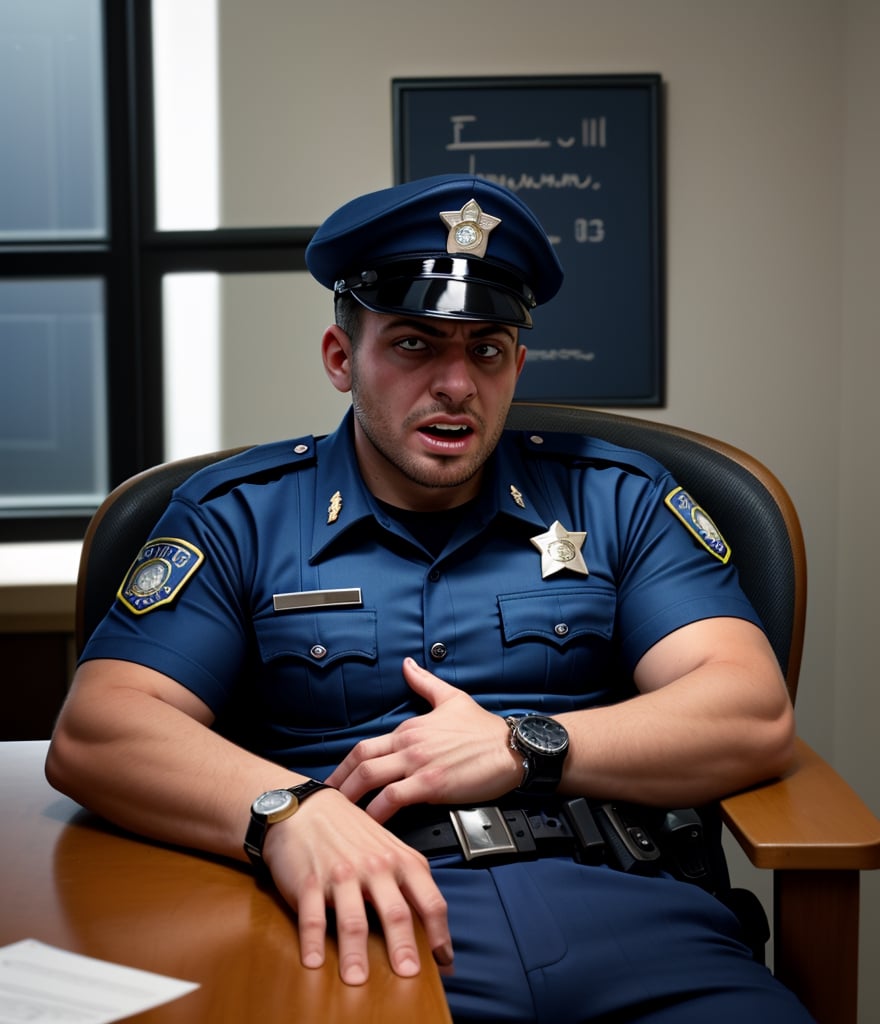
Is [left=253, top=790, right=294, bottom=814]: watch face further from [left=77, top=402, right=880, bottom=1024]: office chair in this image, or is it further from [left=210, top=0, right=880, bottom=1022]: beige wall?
[left=210, top=0, right=880, bottom=1022]: beige wall

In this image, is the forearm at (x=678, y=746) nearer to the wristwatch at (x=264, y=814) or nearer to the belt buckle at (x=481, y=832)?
the belt buckle at (x=481, y=832)

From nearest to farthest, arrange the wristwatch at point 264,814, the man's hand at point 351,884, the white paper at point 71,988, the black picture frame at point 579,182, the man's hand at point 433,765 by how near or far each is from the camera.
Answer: the white paper at point 71,988, the man's hand at point 351,884, the wristwatch at point 264,814, the man's hand at point 433,765, the black picture frame at point 579,182

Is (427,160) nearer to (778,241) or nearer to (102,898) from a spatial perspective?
(778,241)

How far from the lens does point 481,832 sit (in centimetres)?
111

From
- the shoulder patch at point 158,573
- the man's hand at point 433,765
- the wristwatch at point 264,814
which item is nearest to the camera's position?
the wristwatch at point 264,814

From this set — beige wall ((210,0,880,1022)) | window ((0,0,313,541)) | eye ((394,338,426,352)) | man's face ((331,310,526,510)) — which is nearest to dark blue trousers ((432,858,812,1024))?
man's face ((331,310,526,510))

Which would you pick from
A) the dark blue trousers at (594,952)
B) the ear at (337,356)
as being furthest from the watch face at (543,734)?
the ear at (337,356)

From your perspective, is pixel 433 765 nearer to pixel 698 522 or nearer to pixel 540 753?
pixel 540 753

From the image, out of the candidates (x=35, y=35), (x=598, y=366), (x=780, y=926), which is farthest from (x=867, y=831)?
(x=35, y=35)

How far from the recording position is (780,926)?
104cm

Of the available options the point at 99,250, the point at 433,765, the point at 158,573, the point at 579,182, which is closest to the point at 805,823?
the point at 433,765

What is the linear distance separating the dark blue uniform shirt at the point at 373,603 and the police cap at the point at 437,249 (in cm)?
25

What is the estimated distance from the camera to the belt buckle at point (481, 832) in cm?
110

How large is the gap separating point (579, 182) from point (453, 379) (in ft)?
3.92
